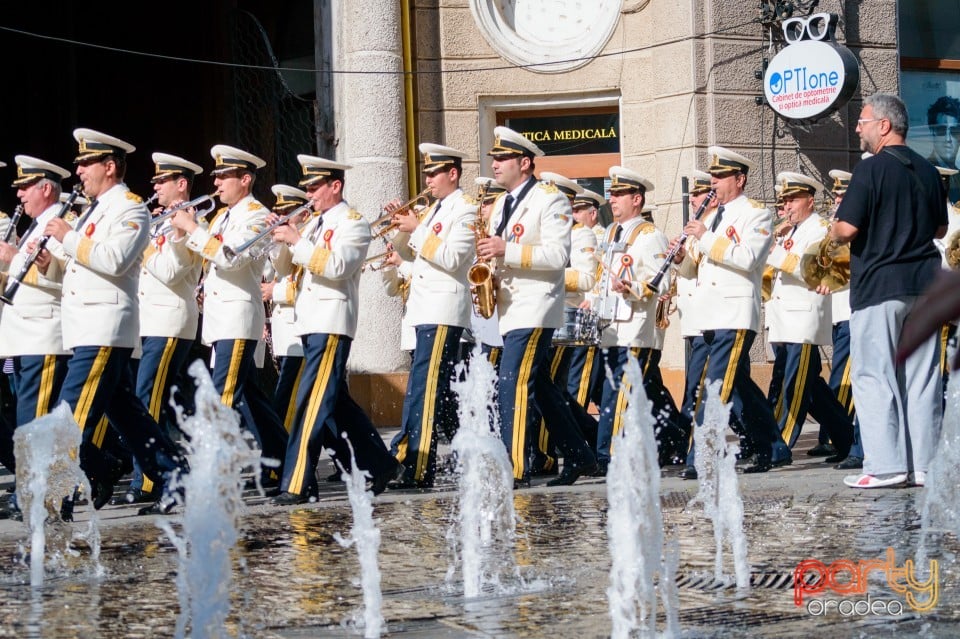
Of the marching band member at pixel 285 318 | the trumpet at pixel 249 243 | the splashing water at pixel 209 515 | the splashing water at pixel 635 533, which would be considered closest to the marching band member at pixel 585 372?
the marching band member at pixel 285 318

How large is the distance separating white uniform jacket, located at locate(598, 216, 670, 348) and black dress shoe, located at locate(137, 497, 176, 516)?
11.4 ft

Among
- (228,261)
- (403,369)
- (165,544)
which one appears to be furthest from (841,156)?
Answer: (165,544)

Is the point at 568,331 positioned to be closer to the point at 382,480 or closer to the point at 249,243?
the point at 382,480

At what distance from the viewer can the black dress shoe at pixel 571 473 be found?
910 centimetres

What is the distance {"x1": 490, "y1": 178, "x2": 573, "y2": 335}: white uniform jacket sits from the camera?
9000 millimetres

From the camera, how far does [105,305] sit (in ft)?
25.6

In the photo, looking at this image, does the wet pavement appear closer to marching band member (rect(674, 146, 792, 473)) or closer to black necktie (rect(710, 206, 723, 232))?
marching band member (rect(674, 146, 792, 473))

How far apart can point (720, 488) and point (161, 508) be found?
315 cm

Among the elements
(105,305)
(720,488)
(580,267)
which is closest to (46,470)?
(105,305)

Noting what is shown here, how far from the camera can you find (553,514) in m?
7.40

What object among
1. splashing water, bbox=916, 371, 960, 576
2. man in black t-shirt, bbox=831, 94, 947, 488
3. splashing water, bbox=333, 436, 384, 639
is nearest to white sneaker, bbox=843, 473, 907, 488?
man in black t-shirt, bbox=831, 94, 947, 488

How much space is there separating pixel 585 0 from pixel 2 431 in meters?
7.59

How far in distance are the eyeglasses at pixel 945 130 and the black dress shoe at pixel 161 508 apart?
33.2ft

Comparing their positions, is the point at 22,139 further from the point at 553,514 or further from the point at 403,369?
the point at 553,514
